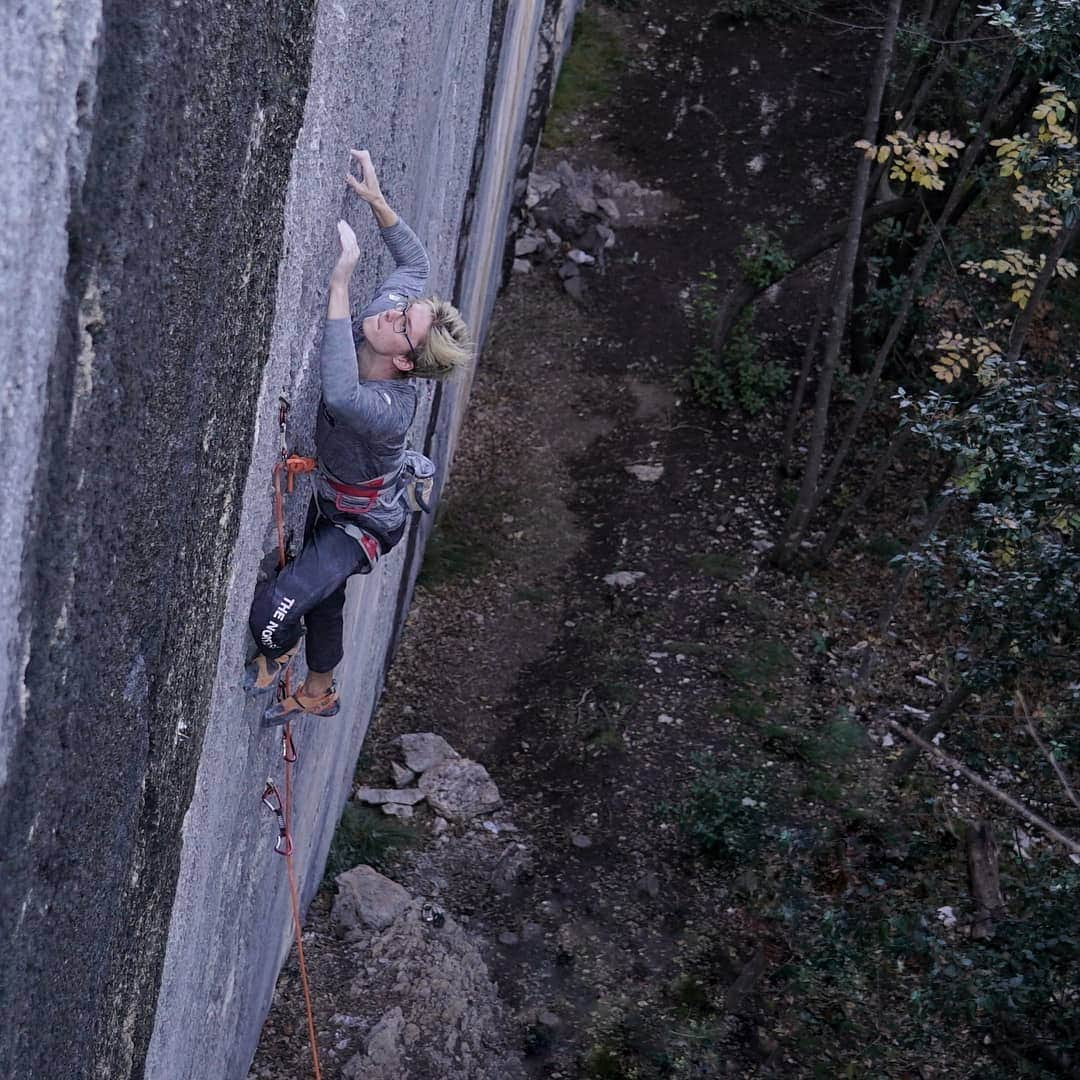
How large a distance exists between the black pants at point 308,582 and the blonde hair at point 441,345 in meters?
0.61

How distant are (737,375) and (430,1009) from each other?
6785mm

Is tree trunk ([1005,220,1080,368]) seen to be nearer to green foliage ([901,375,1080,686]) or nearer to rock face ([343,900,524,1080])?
green foliage ([901,375,1080,686])

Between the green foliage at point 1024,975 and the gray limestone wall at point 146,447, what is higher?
the gray limestone wall at point 146,447

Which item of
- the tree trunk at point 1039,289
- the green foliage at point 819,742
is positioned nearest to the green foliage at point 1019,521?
the tree trunk at point 1039,289

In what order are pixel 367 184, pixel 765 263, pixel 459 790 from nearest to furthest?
1. pixel 367 184
2. pixel 459 790
3. pixel 765 263

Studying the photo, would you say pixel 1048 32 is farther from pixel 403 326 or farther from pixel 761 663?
pixel 403 326

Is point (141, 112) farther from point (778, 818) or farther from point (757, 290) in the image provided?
point (757, 290)

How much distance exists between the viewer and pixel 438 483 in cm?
911

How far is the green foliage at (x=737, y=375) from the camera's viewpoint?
424 inches

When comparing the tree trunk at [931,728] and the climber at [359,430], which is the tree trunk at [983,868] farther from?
the climber at [359,430]

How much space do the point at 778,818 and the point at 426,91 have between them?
454cm

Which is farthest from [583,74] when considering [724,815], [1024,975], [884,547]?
[1024,975]

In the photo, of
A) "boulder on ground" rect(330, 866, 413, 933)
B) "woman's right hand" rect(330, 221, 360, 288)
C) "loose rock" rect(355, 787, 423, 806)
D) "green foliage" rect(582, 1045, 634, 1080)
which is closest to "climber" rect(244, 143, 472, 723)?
"woman's right hand" rect(330, 221, 360, 288)

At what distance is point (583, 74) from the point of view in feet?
49.4
